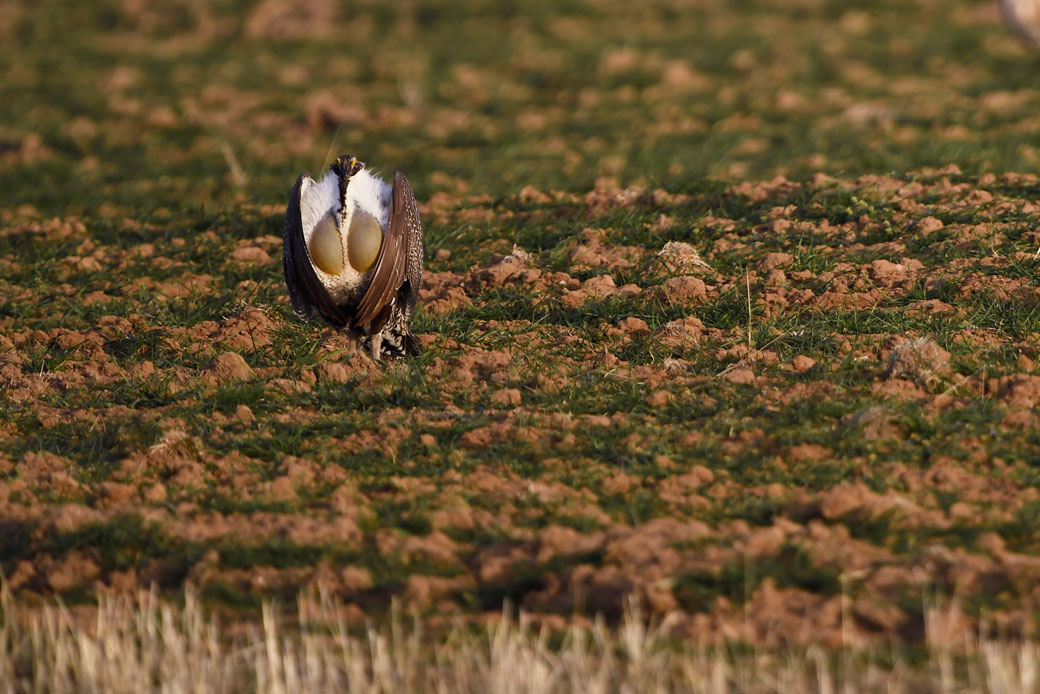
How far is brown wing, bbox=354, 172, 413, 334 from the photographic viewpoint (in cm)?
675

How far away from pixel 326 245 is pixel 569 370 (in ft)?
4.67

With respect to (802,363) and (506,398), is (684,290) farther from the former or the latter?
(506,398)

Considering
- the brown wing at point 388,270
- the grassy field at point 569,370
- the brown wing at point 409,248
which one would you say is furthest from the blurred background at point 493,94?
the brown wing at point 388,270

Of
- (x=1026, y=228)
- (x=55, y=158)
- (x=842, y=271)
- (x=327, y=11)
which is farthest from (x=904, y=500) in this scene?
(x=327, y=11)

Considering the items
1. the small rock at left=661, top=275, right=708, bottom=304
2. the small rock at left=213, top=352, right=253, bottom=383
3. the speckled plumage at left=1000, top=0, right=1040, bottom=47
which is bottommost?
the small rock at left=213, top=352, right=253, bottom=383

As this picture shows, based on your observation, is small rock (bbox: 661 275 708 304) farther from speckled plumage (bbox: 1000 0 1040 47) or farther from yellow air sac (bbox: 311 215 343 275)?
speckled plumage (bbox: 1000 0 1040 47)

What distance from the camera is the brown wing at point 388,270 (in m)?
6.75

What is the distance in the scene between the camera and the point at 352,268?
6785 mm

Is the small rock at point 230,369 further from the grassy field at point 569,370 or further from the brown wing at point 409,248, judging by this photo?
the brown wing at point 409,248

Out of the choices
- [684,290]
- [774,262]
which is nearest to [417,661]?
[684,290]

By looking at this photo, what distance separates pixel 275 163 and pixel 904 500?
7777mm

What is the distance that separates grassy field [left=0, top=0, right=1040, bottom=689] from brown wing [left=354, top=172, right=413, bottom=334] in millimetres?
288

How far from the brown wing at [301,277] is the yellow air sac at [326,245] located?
52 millimetres

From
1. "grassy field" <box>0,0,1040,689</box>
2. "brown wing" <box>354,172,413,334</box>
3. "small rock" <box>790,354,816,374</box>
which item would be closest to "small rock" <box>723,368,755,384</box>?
"grassy field" <box>0,0,1040,689</box>
